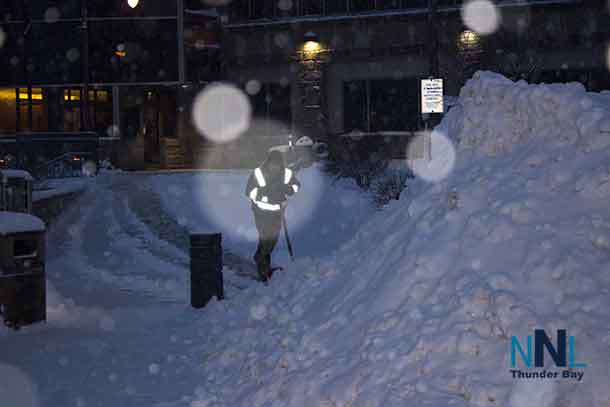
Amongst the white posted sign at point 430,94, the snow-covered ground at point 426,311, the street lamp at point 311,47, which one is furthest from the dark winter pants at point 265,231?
the street lamp at point 311,47

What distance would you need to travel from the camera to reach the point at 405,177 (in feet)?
55.2

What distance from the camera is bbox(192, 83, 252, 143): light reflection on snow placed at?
88.5 ft

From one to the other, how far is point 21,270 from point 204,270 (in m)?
2.24

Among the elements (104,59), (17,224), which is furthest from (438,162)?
(104,59)

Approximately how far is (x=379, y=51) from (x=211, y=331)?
1875cm

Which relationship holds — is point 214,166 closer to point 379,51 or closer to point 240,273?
point 379,51

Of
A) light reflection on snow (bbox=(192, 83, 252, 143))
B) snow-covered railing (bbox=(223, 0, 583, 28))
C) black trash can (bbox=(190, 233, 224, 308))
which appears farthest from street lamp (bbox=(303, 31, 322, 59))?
black trash can (bbox=(190, 233, 224, 308))

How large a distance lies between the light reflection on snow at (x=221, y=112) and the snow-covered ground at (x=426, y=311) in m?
18.0

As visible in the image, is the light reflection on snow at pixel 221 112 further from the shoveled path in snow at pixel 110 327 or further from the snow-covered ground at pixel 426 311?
the snow-covered ground at pixel 426 311

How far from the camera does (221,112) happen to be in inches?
1085

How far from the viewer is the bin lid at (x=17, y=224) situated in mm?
7741

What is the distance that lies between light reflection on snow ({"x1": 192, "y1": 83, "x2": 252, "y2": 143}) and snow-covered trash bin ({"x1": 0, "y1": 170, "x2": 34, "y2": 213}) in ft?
51.8

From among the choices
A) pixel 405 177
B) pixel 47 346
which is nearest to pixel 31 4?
pixel 405 177

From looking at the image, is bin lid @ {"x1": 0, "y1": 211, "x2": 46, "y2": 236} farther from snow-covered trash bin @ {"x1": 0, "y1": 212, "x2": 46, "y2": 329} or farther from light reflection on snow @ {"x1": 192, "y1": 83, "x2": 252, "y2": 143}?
light reflection on snow @ {"x1": 192, "y1": 83, "x2": 252, "y2": 143}
